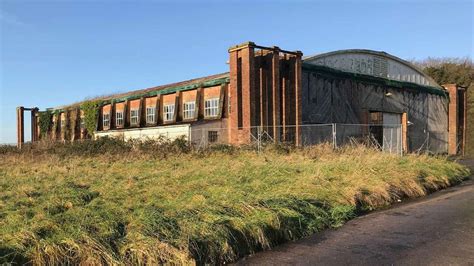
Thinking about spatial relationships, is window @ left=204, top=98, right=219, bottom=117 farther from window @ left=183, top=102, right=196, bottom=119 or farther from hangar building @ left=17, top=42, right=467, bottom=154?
window @ left=183, top=102, right=196, bottom=119

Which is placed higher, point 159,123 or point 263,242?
point 159,123

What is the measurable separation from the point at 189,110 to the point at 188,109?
0.51ft

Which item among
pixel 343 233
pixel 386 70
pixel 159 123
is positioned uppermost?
pixel 386 70

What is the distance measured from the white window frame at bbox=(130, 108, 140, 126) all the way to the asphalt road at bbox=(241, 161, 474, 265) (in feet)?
93.6

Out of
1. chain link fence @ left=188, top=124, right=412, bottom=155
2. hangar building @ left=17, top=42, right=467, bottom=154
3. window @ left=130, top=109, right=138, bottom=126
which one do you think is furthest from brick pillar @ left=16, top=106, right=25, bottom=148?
chain link fence @ left=188, top=124, right=412, bottom=155

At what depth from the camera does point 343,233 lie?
26.2ft

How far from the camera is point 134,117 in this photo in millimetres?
36781

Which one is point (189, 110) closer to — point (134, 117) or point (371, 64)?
point (134, 117)

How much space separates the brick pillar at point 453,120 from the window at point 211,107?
22104mm

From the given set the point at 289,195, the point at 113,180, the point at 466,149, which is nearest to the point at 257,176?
the point at 289,195

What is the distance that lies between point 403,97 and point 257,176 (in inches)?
988

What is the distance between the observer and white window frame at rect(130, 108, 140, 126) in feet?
118

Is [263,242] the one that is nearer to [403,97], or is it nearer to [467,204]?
[467,204]

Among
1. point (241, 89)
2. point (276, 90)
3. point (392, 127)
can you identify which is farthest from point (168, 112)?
point (392, 127)
